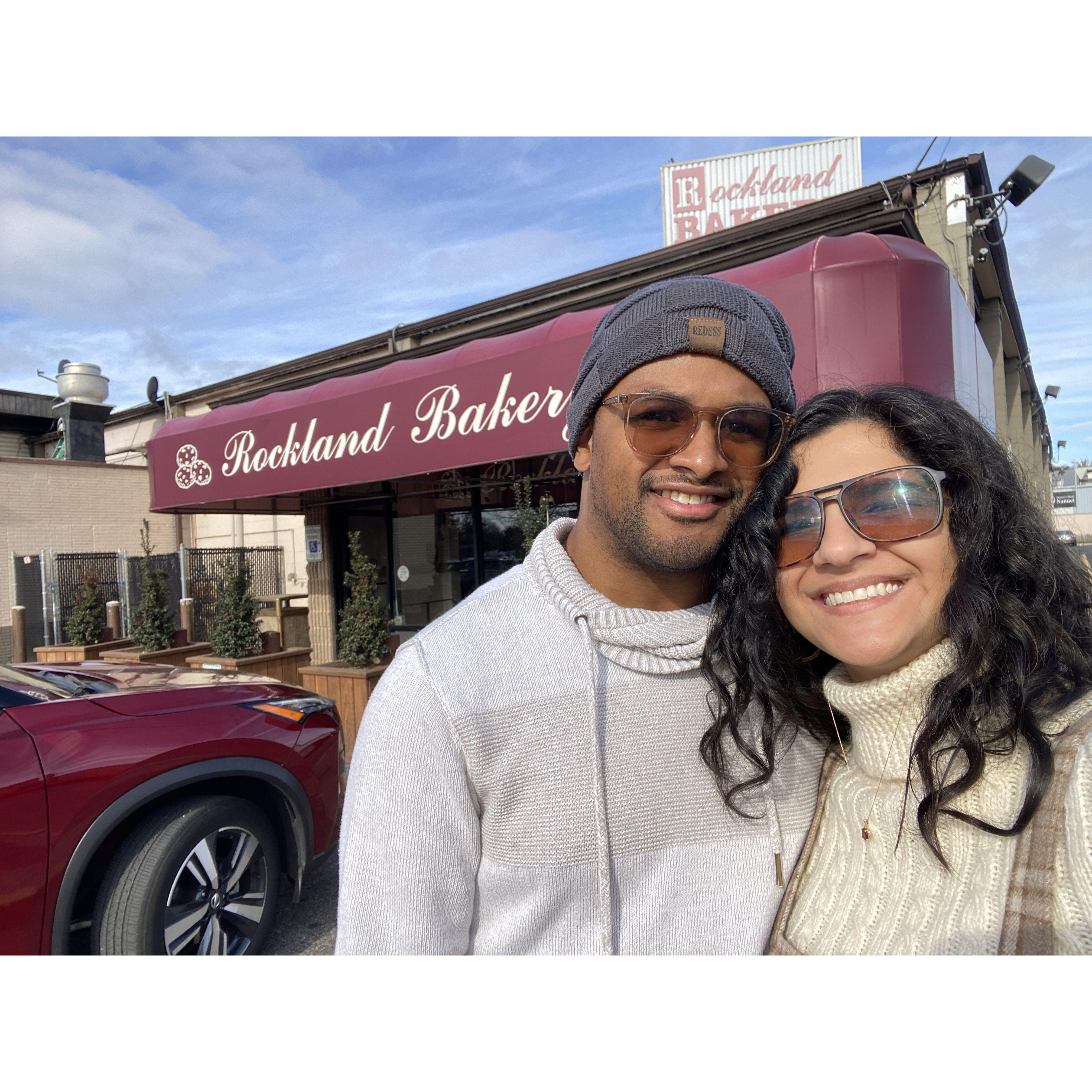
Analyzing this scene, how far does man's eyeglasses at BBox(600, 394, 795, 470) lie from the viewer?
1.41m

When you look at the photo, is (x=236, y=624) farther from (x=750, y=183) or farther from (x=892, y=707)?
(x=750, y=183)

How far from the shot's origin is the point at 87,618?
9.79 metres

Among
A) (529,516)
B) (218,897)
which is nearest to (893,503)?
(218,897)

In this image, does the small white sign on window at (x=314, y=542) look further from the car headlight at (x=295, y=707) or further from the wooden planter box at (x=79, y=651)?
the car headlight at (x=295, y=707)

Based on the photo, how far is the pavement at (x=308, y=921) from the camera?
328 cm

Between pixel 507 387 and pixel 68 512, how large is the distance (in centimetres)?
1252

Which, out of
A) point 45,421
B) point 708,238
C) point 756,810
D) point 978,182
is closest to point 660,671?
point 756,810

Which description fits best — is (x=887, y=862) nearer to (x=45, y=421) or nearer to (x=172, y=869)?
(x=172, y=869)

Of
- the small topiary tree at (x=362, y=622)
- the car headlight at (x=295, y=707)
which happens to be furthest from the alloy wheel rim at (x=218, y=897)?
the small topiary tree at (x=362, y=622)

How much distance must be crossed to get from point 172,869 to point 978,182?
8.26 metres

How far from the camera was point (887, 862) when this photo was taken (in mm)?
1307

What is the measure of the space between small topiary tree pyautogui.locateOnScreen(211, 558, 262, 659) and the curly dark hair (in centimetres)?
730

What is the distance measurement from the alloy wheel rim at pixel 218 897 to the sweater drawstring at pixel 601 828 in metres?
2.32

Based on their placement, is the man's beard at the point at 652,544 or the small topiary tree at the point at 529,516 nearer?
the man's beard at the point at 652,544
